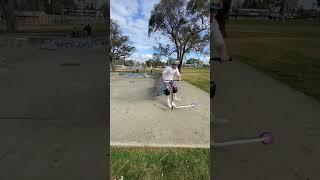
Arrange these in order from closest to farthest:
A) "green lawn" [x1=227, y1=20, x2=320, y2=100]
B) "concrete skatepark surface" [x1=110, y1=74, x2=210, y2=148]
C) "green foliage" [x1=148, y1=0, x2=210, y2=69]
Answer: "green foliage" [x1=148, y1=0, x2=210, y2=69], "concrete skatepark surface" [x1=110, y1=74, x2=210, y2=148], "green lawn" [x1=227, y1=20, x2=320, y2=100]

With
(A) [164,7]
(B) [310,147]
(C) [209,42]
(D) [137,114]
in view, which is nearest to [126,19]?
(A) [164,7]

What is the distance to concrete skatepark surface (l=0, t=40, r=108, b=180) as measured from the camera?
129 inches

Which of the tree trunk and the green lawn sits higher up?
the tree trunk

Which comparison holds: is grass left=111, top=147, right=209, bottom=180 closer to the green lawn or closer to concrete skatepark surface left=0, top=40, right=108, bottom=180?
concrete skatepark surface left=0, top=40, right=108, bottom=180

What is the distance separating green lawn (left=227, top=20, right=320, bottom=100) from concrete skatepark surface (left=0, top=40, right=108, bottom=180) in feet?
2.78

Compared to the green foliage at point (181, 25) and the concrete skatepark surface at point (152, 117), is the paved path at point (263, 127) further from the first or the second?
the green foliage at point (181, 25)

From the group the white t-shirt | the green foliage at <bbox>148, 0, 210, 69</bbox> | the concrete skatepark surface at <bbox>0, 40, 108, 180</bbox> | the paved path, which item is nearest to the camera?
the green foliage at <bbox>148, 0, 210, 69</bbox>

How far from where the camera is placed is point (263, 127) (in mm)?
4367

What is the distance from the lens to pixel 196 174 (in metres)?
3.63

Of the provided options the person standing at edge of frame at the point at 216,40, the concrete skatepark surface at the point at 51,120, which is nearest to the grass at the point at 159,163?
the concrete skatepark surface at the point at 51,120

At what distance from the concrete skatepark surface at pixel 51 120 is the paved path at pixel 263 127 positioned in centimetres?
84

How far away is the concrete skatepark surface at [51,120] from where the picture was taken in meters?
3.27

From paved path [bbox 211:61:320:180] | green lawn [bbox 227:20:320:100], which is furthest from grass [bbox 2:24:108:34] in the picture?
paved path [bbox 211:61:320:180]

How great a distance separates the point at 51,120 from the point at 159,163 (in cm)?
84
